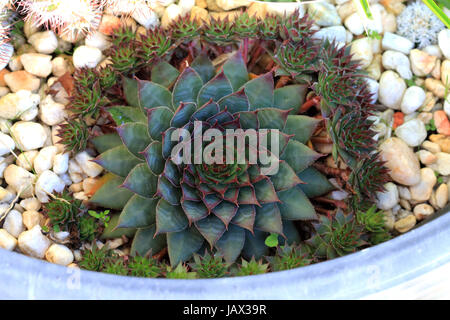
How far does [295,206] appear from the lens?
118 centimetres

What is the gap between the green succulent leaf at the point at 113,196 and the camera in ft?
4.02

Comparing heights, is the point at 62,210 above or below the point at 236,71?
below

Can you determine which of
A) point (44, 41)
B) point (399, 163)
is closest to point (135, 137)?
point (44, 41)

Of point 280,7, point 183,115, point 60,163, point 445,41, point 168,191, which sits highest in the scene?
point 445,41

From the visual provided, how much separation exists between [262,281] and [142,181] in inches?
15.0

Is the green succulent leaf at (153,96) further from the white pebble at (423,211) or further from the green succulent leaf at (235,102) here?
the white pebble at (423,211)

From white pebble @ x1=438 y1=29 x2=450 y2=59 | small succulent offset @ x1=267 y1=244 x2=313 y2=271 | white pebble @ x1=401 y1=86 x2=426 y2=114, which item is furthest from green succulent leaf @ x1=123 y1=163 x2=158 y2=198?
white pebble @ x1=438 y1=29 x2=450 y2=59

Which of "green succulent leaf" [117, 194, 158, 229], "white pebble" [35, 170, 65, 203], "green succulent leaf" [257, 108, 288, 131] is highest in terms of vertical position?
"green succulent leaf" [257, 108, 288, 131]

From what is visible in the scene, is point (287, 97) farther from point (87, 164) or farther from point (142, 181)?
point (87, 164)

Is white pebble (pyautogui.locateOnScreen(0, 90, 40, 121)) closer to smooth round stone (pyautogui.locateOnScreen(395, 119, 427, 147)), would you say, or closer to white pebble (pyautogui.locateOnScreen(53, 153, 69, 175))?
white pebble (pyautogui.locateOnScreen(53, 153, 69, 175))

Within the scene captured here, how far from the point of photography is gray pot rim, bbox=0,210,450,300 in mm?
901

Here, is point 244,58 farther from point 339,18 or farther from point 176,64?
point 339,18

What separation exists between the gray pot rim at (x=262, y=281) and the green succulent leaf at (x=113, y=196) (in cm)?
Answer: 31
